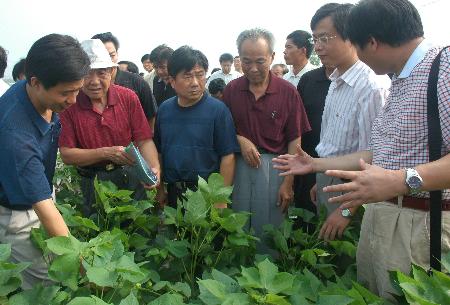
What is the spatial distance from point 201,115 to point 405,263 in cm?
166

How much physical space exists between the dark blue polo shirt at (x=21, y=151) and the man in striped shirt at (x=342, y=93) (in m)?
1.51

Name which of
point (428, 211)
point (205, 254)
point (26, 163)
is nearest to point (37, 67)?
point (26, 163)

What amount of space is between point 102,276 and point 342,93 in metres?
1.89

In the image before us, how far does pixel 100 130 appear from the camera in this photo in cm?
299

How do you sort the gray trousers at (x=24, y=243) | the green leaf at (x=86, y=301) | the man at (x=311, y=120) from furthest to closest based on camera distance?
1. the man at (x=311, y=120)
2. the gray trousers at (x=24, y=243)
3. the green leaf at (x=86, y=301)

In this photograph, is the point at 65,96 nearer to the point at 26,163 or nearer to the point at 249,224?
the point at 26,163

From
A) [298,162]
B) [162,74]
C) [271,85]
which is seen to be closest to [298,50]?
[162,74]

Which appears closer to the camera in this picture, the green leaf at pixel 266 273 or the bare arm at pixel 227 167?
the green leaf at pixel 266 273

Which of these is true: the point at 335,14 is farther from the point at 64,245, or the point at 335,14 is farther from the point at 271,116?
the point at 64,245

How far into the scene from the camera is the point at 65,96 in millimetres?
2074

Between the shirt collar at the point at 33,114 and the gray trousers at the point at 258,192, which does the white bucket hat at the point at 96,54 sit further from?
the gray trousers at the point at 258,192

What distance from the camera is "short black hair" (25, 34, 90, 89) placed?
6.54 feet

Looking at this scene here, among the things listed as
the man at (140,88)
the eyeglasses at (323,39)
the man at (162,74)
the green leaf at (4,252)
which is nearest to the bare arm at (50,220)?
the green leaf at (4,252)

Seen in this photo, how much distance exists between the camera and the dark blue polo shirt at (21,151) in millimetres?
1845
